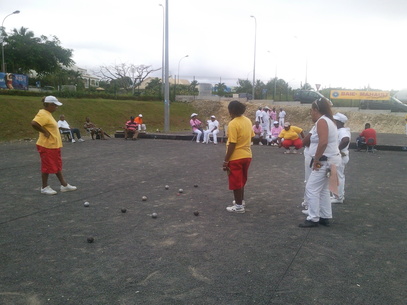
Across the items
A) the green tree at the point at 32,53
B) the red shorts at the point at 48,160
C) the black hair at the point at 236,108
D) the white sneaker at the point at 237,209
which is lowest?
the white sneaker at the point at 237,209

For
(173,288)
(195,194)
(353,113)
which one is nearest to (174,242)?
(173,288)

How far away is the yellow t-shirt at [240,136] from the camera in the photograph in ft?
20.1

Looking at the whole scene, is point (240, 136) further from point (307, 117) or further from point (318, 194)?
point (307, 117)

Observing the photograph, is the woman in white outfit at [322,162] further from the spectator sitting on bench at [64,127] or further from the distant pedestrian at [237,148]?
the spectator sitting on bench at [64,127]

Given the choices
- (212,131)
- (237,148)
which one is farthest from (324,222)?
(212,131)

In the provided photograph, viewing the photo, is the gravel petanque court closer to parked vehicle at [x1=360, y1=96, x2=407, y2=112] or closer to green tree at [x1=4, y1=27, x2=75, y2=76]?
parked vehicle at [x1=360, y1=96, x2=407, y2=112]

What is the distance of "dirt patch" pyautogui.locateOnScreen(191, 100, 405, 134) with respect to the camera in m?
32.0

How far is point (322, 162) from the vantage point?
18.1ft

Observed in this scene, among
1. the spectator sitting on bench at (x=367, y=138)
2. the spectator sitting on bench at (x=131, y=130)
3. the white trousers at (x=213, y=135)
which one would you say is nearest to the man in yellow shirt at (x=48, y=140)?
the white trousers at (x=213, y=135)

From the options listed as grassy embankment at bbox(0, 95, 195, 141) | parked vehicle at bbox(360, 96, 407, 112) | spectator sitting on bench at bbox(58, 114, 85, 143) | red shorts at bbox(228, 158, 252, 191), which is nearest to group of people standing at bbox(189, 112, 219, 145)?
spectator sitting on bench at bbox(58, 114, 85, 143)

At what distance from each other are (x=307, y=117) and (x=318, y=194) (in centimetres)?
3294

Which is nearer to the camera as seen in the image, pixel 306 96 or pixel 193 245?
pixel 193 245

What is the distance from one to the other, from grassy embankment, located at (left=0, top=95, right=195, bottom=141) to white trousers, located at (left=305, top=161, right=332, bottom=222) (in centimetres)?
1832

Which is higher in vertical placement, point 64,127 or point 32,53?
point 32,53
